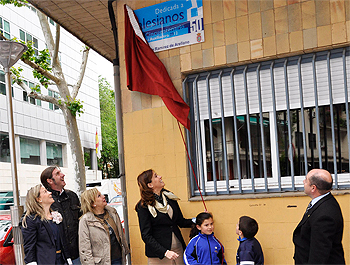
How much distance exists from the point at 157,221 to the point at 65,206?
55.8 inches

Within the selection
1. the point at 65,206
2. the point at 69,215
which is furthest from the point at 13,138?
the point at 69,215

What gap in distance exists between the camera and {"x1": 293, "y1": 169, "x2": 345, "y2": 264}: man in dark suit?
380cm

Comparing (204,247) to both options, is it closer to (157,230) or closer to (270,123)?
(157,230)

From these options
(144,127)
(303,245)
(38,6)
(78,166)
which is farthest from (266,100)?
(78,166)

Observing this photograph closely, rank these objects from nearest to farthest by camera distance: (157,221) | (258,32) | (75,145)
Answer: (157,221)
(258,32)
(75,145)

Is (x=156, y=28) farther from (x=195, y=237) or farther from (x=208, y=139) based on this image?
(x=195, y=237)

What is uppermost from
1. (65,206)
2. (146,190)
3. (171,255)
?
(146,190)

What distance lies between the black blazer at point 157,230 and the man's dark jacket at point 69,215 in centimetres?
104

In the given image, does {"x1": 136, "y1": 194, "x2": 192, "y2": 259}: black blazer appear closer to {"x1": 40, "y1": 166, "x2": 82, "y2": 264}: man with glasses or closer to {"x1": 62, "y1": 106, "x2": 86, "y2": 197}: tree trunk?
{"x1": 40, "y1": 166, "x2": 82, "y2": 264}: man with glasses

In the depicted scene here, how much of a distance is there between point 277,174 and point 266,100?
1.06 metres

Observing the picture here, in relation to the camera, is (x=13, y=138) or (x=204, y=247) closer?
(x=204, y=247)

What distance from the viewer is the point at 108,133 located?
55750 mm

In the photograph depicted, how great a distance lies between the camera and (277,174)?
599 centimetres

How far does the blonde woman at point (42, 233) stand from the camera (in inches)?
Result: 213
